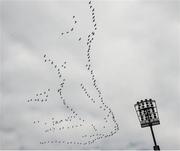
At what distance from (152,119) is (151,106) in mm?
1484

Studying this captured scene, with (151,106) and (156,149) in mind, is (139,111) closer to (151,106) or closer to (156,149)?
(151,106)

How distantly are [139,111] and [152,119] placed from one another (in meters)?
1.63

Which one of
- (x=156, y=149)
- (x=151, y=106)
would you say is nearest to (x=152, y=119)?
(x=151, y=106)

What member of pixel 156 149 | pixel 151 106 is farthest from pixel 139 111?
pixel 156 149

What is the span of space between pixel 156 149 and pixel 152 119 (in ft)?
22.7

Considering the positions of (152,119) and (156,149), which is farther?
(152,119)

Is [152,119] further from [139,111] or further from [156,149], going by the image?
[156,149]

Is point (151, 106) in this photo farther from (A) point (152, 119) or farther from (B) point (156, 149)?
(B) point (156, 149)

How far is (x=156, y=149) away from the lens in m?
29.0

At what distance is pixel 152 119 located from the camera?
35656 mm

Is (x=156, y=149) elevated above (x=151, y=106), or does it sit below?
below

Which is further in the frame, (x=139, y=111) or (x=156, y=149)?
(x=139, y=111)

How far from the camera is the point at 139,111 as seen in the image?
120ft

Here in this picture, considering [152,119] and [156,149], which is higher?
[152,119]
